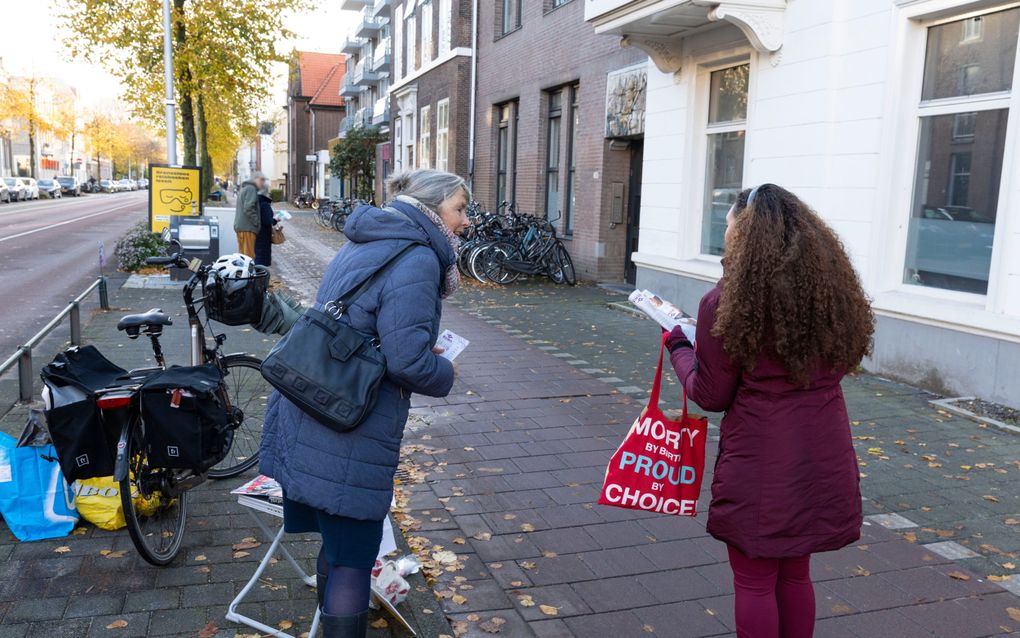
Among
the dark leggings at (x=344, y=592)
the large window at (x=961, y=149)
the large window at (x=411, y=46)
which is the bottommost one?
the dark leggings at (x=344, y=592)

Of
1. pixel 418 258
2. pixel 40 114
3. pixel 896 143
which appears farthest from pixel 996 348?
pixel 40 114

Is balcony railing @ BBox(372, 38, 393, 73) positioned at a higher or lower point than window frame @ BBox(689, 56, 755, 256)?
higher

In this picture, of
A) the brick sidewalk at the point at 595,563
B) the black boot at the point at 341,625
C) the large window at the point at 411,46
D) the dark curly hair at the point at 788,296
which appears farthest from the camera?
the large window at the point at 411,46

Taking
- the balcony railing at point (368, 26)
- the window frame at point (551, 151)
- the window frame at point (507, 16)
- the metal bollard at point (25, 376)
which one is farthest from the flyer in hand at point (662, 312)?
the balcony railing at point (368, 26)

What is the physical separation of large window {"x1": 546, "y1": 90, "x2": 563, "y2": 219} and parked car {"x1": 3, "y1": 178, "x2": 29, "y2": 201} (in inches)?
1873

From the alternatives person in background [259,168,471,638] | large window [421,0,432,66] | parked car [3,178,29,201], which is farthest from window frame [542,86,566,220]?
parked car [3,178,29,201]

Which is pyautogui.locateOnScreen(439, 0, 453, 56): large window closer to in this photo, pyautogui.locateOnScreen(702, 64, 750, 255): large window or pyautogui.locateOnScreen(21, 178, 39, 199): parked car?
pyautogui.locateOnScreen(702, 64, 750, 255): large window

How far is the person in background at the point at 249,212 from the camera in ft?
41.7

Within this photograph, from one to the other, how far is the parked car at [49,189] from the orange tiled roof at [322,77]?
20.4 m

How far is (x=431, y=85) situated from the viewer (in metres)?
25.5

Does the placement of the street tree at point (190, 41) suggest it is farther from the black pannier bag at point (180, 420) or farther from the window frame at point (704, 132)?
the black pannier bag at point (180, 420)

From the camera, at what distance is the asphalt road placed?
36.4 feet

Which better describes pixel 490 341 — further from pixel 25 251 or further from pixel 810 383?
pixel 25 251

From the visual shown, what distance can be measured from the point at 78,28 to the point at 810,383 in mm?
22752
